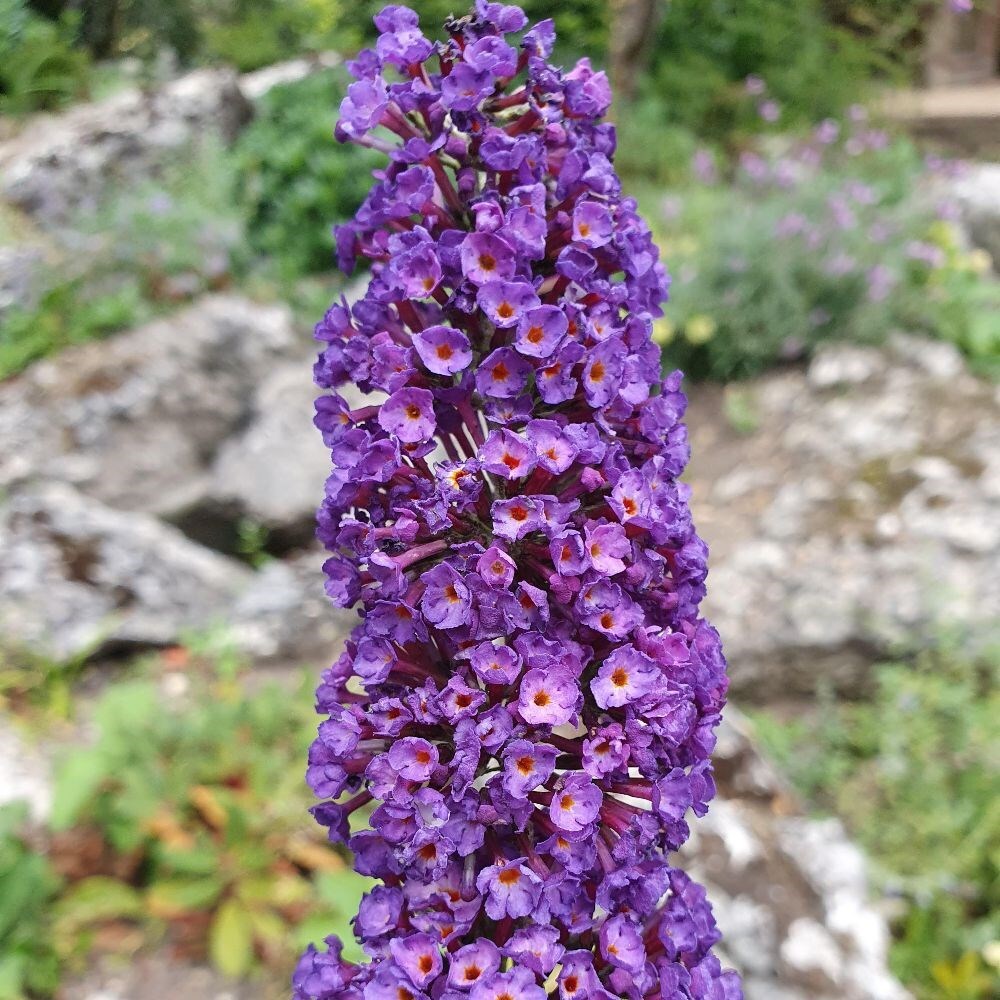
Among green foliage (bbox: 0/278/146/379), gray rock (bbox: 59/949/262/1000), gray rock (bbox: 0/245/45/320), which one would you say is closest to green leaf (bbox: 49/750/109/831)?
gray rock (bbox: 59/949/262/1000)

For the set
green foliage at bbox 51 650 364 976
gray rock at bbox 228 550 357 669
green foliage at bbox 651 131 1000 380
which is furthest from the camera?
green foliage at bbox 651 131 1000 380

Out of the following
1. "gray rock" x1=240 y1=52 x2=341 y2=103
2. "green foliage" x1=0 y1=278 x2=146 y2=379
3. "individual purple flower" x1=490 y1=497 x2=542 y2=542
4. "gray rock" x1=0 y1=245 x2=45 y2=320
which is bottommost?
"green foliage" x1=0 y1=278 x2=146 y2=379

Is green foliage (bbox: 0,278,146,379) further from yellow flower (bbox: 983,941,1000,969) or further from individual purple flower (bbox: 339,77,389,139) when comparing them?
yellow flower (bbox: 983,941,1000,969)

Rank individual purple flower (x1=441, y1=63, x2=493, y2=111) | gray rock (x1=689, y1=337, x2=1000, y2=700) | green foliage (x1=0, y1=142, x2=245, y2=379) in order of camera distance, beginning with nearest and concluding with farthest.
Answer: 1. individual purple flower (x1=441, y1=63, x2=493, y2=111)
2. gray rock (x1=689, y1=337, x2=1000, y2=700)
3. green foliage (x1=0, y1=142, x2=245, y2=379)

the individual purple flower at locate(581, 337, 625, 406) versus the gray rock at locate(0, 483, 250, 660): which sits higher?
the individual purple flower at locate(581, 337, 625, 406)

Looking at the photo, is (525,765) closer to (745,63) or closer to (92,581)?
(92,581)

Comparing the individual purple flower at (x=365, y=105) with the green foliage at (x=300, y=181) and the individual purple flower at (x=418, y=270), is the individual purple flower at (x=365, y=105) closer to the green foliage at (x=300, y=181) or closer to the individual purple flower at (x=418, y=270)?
the individual purple flower at (x=418, y=270)

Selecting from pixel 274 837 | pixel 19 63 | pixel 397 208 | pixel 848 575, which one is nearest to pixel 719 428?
pixel 848 575

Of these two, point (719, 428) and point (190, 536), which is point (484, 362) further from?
point (719, 428)
